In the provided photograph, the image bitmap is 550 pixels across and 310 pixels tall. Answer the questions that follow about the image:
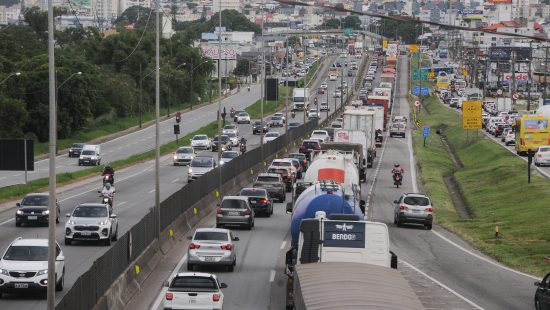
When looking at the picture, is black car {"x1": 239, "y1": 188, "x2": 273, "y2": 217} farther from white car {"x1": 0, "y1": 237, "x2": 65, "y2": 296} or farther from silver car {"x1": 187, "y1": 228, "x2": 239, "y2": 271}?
white car {"x1": 0, "y1": 237, "x2": 65, "y2": 296}

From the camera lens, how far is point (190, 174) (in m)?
70.6

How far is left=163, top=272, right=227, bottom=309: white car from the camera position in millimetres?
28016

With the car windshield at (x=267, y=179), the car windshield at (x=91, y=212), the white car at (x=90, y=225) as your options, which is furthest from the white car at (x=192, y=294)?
the car windshield at (x=267, y=179)

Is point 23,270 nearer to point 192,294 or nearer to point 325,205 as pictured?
point 192,294

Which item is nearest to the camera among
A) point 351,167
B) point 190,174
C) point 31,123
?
point 351,167

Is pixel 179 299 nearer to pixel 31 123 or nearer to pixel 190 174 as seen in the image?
pixel 190 174

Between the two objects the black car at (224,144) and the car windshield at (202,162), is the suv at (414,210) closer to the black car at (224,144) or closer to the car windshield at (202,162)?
the car windshield at (202,162)

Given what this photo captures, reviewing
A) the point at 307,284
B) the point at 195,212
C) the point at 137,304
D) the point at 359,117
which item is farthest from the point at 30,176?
the point at 307,284

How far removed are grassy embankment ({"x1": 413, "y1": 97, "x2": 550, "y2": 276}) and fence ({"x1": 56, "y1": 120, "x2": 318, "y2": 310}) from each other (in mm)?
11011

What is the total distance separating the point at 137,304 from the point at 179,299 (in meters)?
3.79

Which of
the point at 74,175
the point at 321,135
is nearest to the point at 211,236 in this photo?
the point at 74,175

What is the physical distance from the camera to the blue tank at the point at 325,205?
3375 centimetres

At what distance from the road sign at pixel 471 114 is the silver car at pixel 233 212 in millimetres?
52315

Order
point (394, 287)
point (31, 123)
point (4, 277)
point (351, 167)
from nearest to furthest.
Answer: point (394, 287) < point (4, 277) < point (351, 167) < point (31, 123)
